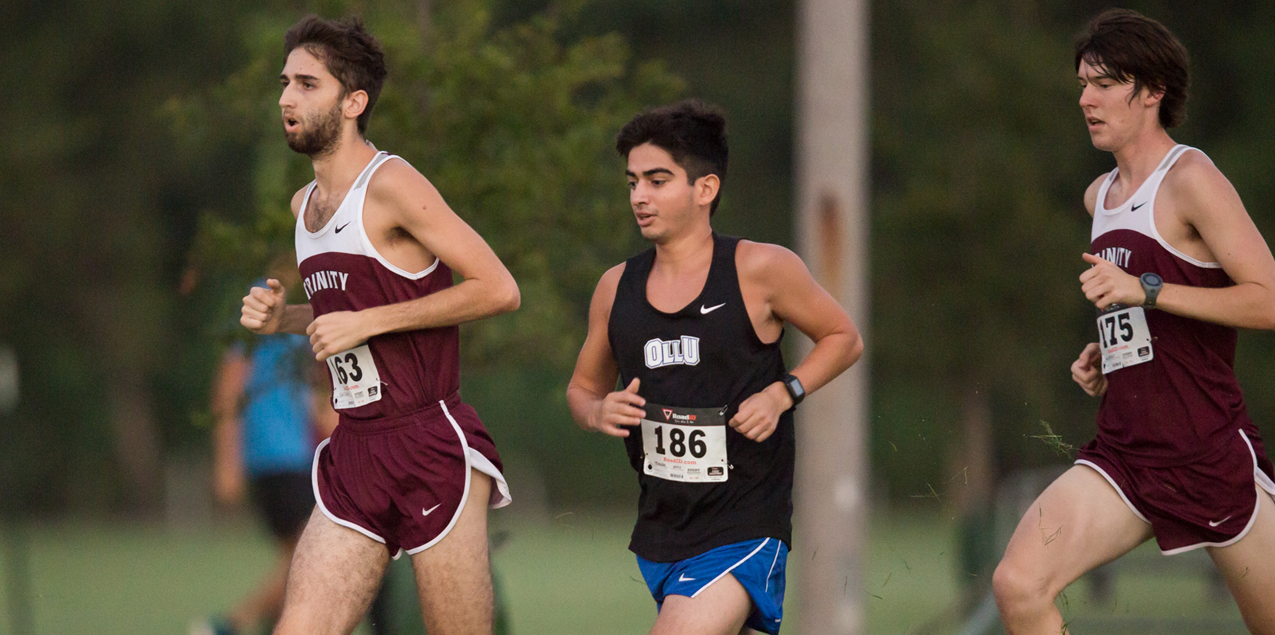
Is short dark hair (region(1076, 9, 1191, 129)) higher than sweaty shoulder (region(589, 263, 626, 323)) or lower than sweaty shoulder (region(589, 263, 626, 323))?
higher

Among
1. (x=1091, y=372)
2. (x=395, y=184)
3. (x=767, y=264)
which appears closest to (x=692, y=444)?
(x=767, y=264)


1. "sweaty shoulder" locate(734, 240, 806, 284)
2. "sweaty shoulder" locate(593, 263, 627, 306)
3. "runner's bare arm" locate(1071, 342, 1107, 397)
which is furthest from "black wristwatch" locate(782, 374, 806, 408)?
"runner's bare arm" locate(1071, 342, 1107, 397)

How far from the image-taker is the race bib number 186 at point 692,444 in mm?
4387

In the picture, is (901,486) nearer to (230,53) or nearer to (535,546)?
(535,546)

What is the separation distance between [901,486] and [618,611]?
42.1ft

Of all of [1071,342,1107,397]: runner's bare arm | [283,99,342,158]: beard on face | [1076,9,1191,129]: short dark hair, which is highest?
[1076,9,1191,129]: short dark hair

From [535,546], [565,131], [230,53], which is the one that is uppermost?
[230,53]

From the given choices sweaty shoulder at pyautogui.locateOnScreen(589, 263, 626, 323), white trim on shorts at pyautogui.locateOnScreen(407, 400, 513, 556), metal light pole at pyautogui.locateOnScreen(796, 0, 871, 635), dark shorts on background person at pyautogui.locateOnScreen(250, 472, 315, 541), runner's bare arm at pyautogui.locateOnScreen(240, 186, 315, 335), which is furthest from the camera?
metal light pole at pyautogui.locateOnScreen(796, 0, 871, 635)

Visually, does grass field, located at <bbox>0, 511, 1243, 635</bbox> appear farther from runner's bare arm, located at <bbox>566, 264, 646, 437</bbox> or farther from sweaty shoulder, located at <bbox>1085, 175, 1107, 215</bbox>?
sweaty shoulder, located at <bbox>1085, 175, 1107, 215</bbox>

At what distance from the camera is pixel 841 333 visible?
4523mm

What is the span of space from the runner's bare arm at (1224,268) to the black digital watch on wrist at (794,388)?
34.4 inches

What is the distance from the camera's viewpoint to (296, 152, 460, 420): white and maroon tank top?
4.30m

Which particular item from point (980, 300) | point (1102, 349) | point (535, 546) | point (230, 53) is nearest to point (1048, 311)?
point (980, 300)

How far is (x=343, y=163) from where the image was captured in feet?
14.6
